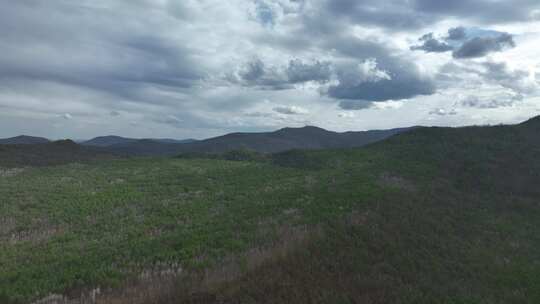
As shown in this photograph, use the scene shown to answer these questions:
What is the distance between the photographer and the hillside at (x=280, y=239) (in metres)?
9.09

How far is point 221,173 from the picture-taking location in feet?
122

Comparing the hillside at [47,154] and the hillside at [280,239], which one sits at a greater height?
the hillside at [47,154]

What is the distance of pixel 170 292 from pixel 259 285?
202cm

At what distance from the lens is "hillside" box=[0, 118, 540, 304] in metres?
9.09

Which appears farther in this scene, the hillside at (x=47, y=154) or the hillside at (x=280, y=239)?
the hillside at (x=47, y=154)

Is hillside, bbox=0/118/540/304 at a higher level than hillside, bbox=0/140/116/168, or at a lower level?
lower

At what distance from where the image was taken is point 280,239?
1263 cm

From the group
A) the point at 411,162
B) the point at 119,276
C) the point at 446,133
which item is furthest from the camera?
the point at 446,133

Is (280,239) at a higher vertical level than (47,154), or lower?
lower

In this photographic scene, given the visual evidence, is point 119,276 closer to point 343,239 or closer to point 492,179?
point 343,239

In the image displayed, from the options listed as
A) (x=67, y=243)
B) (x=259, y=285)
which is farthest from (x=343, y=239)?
(x=67, y=243)

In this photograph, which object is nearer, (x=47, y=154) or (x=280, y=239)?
(x=280, y=239)

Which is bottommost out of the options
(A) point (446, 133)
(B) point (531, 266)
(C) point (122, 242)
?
(B) point (531, 266)

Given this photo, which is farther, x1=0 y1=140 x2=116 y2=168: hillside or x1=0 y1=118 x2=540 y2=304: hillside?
x1=0 y1=140 x2=116 y2=168: hillside
